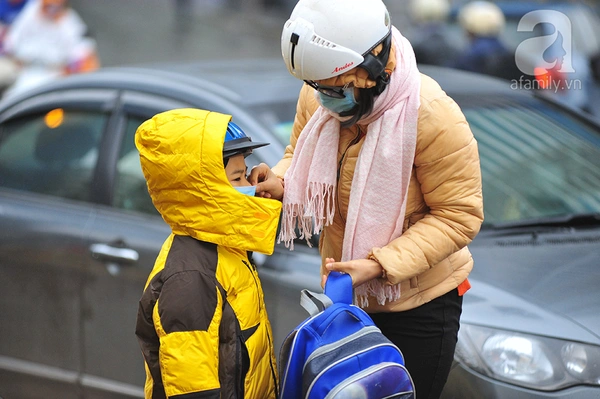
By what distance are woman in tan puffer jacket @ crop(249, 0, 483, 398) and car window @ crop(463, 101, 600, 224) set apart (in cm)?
115

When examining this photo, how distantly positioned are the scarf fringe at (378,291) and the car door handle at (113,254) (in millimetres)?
1360

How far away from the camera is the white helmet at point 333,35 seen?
2.20 m

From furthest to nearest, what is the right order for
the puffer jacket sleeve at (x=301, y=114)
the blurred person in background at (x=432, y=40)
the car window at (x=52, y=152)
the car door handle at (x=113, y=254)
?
the blurred person in background at (x=432, y=40) → the car window at (x=52, y=152) → the car door handle at (x=113, y=254) → the puffer jacket sleeve at (x=301, y=114)

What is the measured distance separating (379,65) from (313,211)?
48 centimetres

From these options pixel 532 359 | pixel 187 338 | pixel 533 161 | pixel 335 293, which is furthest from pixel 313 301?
pixel 533 161

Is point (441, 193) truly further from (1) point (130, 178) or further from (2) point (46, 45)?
(2) point (46, 45)

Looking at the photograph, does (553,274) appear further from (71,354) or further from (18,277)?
(18,277)

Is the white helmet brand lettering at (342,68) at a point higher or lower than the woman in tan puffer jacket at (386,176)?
higher

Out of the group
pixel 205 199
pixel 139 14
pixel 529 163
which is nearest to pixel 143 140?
pixel 205 199

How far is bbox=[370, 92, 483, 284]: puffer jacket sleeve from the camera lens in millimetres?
2309

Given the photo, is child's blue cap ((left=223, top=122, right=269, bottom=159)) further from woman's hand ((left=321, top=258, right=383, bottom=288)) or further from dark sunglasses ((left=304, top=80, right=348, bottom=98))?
woman's hand ((left=321, top=258, right=383, bottom=288))

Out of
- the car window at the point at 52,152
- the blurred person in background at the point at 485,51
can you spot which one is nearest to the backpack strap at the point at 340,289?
the car window at the point at 52,152

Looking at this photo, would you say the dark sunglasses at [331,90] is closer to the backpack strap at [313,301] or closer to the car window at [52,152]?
the backpack strap at [313,301]

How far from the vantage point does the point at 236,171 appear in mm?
2449
